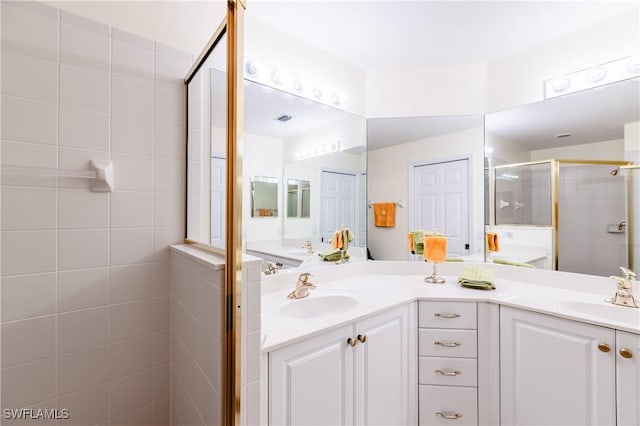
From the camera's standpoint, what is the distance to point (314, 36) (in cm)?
167

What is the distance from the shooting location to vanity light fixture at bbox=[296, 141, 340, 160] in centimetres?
166

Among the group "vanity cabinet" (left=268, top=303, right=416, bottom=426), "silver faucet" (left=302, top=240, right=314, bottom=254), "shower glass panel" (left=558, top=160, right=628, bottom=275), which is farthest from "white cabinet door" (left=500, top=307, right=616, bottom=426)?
"silver faucet" (left=302, top=240, right=314, bottom=254)

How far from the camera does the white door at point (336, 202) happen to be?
1.79 m

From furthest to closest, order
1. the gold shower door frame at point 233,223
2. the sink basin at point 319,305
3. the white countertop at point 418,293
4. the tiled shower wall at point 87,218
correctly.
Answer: the sink basin at point 319,305, the white countertop at point 418,293, the tiled shower wall at point 87,218, the gold shower door frame at point 233,223

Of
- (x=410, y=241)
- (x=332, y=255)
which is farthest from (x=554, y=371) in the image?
(x=332, y=255)

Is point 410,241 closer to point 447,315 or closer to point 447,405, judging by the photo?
point 447,315

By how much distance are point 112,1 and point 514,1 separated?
71.1 inches

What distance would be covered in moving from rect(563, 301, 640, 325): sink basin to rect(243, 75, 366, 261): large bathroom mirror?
1188 millimetres

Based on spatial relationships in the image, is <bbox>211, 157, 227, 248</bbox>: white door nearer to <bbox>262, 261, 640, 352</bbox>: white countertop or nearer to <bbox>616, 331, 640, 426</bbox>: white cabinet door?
<bbox>262, 261, 640, 352</bbox>: white countertop

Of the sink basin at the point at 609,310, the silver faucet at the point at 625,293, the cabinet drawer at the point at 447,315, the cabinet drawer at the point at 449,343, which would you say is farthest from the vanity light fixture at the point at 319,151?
the silver faucet at the point at 625,293

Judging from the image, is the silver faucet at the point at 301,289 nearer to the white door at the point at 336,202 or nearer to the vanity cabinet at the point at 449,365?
the white door at the point at 336,202

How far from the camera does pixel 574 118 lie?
5.43ft

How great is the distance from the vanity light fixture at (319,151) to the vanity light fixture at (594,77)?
1326 mm

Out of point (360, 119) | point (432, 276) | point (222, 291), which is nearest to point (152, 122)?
point (222, 291)
